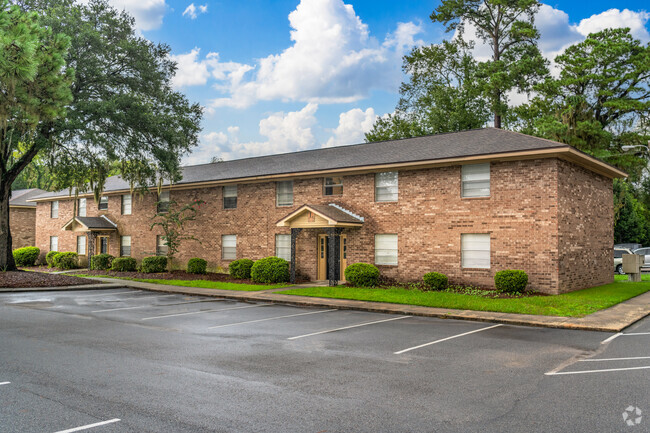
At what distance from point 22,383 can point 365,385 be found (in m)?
4.85

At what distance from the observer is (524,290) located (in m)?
17.7

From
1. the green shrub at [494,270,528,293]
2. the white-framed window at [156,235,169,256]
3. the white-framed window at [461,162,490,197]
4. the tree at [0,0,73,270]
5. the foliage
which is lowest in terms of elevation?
the green shrub at [494,270,528,293]

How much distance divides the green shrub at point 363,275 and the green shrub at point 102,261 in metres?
19.1

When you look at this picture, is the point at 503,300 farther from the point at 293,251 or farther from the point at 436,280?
the point at 293,251

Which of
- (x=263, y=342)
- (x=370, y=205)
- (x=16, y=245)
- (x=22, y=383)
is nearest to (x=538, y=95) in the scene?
(x=370, y=205)

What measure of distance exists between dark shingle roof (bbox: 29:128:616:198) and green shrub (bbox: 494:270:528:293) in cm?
443

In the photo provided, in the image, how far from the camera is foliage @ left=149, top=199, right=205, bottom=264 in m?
28.3

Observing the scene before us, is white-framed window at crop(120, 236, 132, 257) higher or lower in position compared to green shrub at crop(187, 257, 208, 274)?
higher

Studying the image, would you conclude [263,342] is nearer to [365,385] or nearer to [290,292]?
[365,385]

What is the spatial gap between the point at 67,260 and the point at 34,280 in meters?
12.6

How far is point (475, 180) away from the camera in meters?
19.5

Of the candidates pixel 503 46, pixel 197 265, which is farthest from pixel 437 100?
pixel 197 265

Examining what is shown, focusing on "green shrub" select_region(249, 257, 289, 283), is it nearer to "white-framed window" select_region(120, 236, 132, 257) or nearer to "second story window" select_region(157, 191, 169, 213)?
"second story window" select_region(157, 191, 169, 213)

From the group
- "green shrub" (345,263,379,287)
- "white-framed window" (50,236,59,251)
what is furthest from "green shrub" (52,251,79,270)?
"green shrub" (345,263,379,287)
